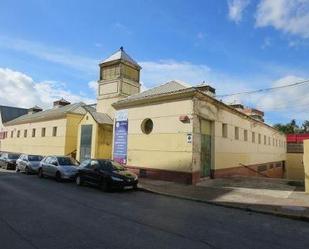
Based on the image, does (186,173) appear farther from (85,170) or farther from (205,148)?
(85,170)

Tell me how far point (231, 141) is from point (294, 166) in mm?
29110

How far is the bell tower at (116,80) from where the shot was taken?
25812 millimetres

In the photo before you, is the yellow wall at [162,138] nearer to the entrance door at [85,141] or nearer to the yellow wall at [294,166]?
the entrance door at [85,141]

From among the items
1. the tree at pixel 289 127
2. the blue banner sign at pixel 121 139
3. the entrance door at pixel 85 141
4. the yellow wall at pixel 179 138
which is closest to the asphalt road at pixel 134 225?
the yellow wall at pixel 179 138

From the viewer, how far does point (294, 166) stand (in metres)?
46.3

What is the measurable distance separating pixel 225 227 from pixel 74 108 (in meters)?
27.0

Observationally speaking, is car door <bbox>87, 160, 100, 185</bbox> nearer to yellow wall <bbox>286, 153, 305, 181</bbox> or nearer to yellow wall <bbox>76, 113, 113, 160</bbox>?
yellow wall <bbox>76, 113, 113, 160</bbox>

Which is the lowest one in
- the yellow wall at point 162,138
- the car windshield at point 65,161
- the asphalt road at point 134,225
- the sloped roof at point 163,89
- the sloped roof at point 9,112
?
the asphalt road at point 134,225

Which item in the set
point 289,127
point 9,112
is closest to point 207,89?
point 9,112

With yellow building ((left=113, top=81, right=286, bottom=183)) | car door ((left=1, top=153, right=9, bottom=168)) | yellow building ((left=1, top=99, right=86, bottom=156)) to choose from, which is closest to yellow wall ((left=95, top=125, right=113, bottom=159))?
yellow building ((left=113, top=81, right=286, bottom=183))

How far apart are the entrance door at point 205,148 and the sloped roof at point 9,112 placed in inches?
1597

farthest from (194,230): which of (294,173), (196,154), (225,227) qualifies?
(294,173)

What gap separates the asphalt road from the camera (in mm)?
6535

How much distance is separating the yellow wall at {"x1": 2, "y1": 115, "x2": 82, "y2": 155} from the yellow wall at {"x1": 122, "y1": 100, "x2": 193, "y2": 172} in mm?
12276
